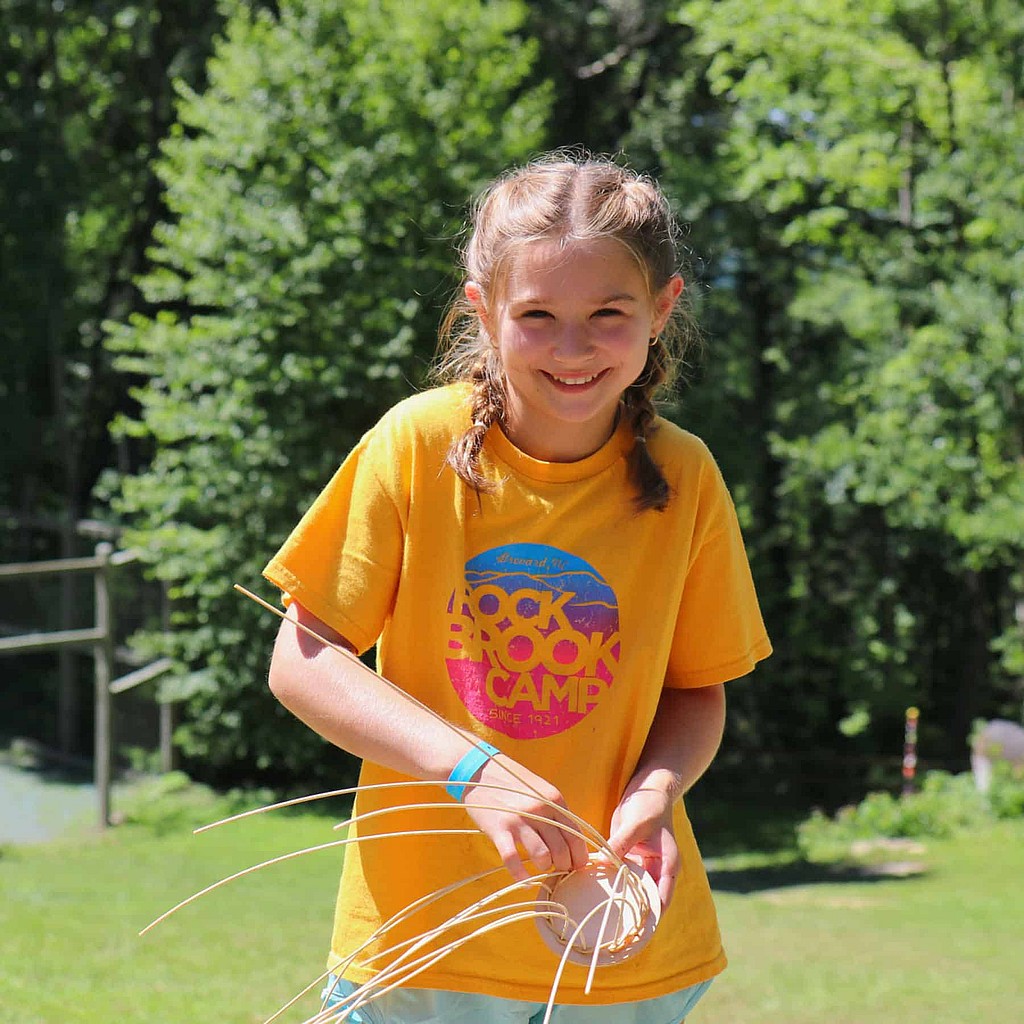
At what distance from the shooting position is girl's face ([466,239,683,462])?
172 centimetres

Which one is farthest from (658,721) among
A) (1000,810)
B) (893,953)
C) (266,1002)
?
(1000,810)

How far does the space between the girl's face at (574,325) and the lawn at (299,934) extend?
3169 millimetres

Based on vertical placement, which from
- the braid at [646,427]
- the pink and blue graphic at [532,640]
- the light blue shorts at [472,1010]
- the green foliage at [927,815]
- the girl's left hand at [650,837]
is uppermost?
the braid at [646,427]

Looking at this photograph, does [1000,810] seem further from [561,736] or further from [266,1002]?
[561,736]

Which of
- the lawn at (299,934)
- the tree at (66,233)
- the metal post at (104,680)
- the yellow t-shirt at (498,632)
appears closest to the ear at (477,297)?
the yellow t-shirt at (498,632)

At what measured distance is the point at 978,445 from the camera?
1020cm

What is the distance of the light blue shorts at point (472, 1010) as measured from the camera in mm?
1741

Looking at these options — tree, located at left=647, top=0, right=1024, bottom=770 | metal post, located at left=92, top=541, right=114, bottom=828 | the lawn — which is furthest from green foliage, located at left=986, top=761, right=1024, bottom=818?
metal post, located at left=92, top=541, right=114, bottom=828

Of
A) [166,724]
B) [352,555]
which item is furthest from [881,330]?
[352,555]

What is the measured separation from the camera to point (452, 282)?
916 centimetres

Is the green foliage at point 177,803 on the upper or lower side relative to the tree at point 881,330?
lower

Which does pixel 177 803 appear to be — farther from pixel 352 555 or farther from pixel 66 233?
pixel 352 555

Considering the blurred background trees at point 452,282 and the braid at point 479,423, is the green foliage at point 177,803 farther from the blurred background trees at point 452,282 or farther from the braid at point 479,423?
the braid at point 479,423

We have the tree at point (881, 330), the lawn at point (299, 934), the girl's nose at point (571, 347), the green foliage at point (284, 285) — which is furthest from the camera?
the tree at point (881, 330)
